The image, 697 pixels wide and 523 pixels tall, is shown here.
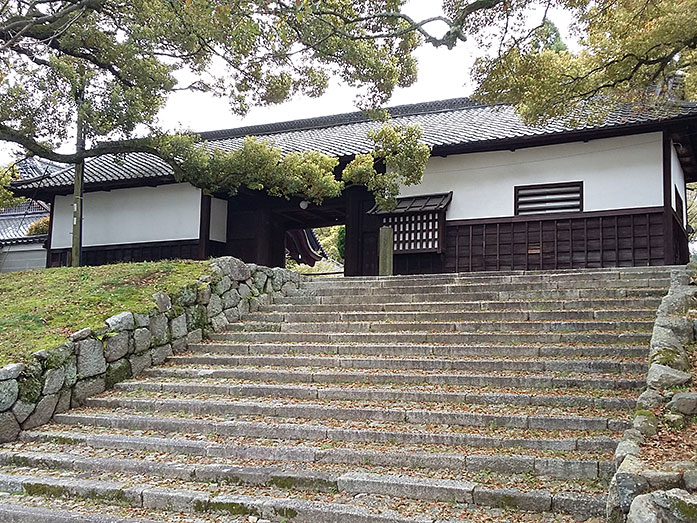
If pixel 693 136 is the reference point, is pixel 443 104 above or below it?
above

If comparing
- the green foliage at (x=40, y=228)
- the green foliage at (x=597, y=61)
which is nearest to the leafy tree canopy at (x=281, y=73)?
the green foliage at (x=597, y=61)

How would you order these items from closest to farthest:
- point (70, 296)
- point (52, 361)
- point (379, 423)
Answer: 1. point (379, 423)
2. point (52, 361)
3. point (70, 296)

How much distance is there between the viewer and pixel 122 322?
26.5ft

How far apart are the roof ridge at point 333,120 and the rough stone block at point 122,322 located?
11139 millimetres

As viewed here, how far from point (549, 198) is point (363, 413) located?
342 inches

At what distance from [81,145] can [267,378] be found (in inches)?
321

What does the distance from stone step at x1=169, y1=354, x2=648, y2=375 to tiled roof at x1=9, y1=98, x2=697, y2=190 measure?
673 centimetres

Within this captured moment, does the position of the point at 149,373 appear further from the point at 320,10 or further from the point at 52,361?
the point at 320,10

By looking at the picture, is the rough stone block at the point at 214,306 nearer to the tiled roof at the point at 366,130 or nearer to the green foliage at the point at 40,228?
the tiled roof at the point at 366,130

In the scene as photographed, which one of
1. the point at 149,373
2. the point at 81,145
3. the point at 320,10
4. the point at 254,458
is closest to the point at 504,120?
the point at 320,10

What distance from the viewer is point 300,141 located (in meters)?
18.2

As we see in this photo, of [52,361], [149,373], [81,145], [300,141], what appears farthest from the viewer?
[300,141]

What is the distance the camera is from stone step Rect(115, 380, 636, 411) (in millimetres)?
5832

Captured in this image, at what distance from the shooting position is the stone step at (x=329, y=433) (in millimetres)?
5133
